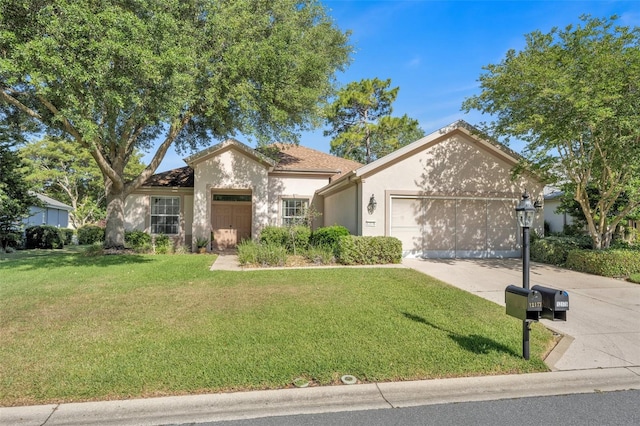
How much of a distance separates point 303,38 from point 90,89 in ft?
25.0

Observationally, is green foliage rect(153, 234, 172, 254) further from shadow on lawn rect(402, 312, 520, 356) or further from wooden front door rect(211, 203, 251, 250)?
shadow on lawn rect(402, 312, 520, 356)

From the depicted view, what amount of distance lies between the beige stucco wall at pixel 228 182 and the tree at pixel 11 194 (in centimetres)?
807

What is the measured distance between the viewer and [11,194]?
52.0ft

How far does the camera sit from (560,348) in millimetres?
4613

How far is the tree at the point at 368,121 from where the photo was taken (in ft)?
90.1

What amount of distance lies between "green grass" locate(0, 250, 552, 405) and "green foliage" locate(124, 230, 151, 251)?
7364 millimetres

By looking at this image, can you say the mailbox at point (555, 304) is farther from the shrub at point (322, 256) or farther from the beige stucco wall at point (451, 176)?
the beige stucco wall at point (451, 176)

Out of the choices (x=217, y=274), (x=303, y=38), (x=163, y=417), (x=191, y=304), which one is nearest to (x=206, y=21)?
(x=303, y=38)

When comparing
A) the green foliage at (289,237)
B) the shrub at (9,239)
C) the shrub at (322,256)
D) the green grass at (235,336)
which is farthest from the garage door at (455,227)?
the shrub at (9,239)

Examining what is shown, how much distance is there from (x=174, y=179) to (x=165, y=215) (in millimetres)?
2002

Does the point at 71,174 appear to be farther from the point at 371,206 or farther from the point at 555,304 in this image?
the point at 555,304

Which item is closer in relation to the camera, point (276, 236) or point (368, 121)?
point (276, 236)

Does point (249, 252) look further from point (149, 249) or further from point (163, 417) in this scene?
point (163, 417)

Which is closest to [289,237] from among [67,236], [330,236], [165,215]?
[330,236]
